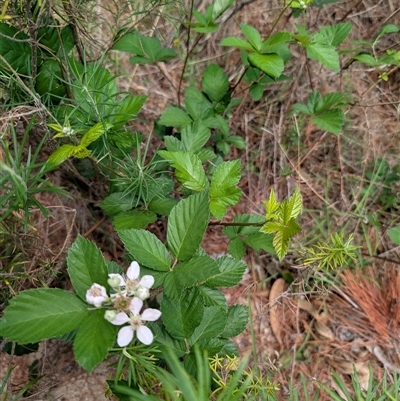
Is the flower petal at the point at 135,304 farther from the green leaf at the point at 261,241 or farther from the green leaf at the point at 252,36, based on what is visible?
the green leaf at the point at 252,36

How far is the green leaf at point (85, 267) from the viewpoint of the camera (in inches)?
41.9

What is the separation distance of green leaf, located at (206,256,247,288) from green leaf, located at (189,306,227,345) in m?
0.10

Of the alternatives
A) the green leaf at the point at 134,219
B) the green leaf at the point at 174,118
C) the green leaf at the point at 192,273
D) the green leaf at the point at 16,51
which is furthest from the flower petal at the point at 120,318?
the green leaf at the point at 174,118

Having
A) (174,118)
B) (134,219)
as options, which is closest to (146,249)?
(134,219)

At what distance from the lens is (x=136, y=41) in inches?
68.9

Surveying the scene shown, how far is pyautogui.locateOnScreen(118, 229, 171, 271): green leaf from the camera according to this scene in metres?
1.20

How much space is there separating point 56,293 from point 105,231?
947 millimetres

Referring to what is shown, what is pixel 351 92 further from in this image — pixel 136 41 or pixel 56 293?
pixel 56 293

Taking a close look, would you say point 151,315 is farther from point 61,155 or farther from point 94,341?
point 61,155

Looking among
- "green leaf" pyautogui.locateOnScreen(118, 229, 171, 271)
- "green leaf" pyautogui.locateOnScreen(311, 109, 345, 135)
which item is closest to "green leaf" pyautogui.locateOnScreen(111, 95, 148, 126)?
"green leaf" pyautogui.locateOnScreen(118, 229, 171, 271)

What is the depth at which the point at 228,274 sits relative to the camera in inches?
51.7

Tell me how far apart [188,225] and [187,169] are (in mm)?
259

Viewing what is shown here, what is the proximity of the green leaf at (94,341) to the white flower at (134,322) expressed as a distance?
0.04 metres

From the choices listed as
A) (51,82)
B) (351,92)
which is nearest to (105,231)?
(51,82)
